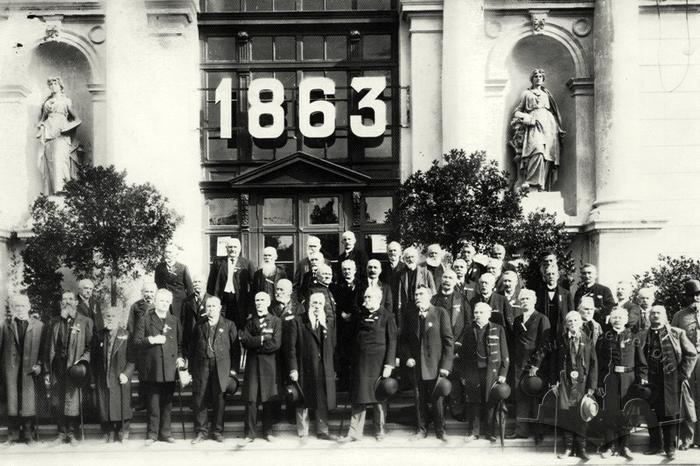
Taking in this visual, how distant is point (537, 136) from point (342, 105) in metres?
3.17

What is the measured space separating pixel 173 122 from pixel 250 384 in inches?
226

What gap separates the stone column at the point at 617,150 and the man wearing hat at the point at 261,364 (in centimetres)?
581

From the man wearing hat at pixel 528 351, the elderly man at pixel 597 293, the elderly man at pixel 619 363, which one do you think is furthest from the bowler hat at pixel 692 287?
the man wearing hat at pixel 528 351

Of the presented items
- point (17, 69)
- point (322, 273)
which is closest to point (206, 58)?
point (17, 69)

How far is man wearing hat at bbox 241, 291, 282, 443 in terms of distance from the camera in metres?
8.63

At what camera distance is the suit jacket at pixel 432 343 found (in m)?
8.71

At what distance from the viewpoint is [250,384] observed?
865 centimetres

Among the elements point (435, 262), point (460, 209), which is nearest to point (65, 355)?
point (435, 262)

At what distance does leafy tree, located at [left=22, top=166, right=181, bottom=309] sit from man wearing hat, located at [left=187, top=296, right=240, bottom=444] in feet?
7.31

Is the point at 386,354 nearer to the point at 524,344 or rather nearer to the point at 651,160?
the point at 524,344

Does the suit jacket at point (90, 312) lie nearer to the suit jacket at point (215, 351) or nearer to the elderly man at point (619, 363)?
the suit jacket at point (215, 351)

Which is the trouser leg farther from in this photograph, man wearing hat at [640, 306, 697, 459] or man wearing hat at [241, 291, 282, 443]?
man wearing hat at [640, 306, 697, 459]

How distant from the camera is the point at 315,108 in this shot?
1265 cm

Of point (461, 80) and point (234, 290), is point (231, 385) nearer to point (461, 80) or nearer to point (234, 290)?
point (234, 290)
